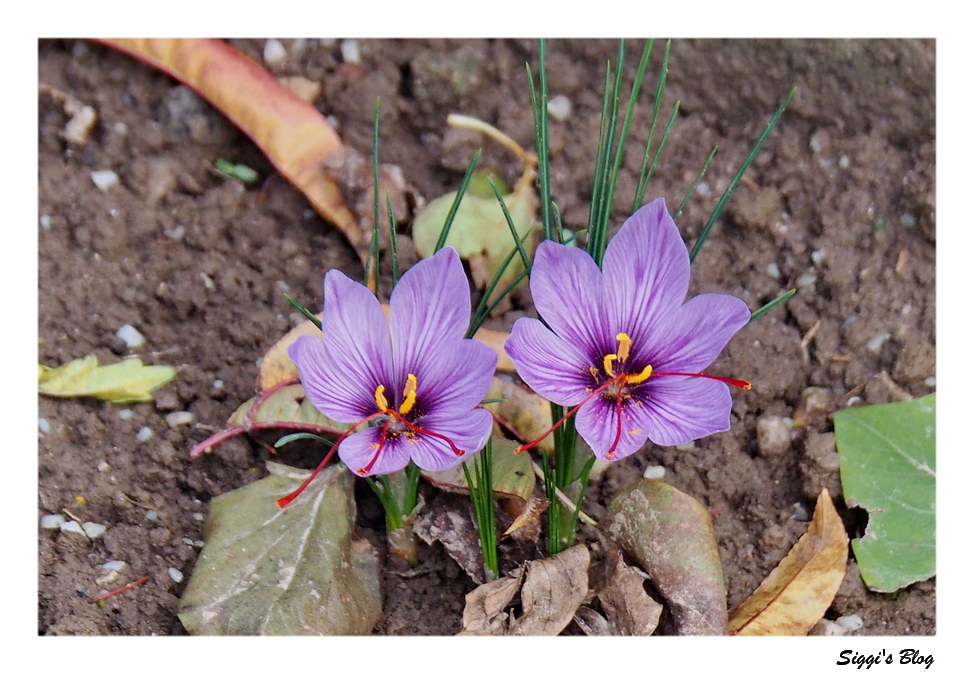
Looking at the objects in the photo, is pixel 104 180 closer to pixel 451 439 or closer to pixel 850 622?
pixel 451 439

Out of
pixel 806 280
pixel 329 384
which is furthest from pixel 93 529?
pixel 806 280

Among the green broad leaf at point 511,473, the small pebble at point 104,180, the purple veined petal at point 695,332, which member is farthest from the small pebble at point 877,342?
the small pebble at point 104,180

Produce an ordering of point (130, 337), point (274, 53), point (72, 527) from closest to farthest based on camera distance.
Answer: point (72, 527) < point (130, 337) < point (274, 53)

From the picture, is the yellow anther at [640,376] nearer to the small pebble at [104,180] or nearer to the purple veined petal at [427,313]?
the purple veined petal at [427,313]

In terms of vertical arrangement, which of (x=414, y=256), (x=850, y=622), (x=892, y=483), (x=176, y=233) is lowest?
(x=850, y=622)

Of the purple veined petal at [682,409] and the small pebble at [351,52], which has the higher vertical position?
the small pebble at [351,52]

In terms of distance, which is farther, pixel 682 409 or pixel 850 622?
pixel 850 622

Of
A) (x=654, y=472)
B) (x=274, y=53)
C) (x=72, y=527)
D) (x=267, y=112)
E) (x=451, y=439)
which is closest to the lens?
(x=451, y=439)
